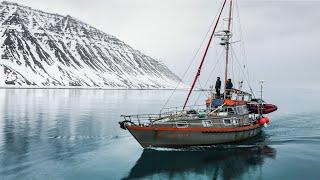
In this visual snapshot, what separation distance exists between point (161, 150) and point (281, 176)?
42.0 feet

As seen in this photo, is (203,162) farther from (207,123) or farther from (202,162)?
(207,123)

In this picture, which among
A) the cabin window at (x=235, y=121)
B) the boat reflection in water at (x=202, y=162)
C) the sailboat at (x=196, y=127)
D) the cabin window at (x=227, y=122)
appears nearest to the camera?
the boat reflection in water at (x=202, y=162)

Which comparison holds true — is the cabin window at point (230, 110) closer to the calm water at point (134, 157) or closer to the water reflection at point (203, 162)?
the calm water at point (134, 157)

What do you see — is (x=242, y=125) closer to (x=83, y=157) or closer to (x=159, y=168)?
(x=159, y=168)

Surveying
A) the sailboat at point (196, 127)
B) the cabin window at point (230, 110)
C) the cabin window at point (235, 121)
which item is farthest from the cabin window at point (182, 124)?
the cabin window at point (230, 110)

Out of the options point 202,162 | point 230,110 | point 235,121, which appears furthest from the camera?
point 230,110

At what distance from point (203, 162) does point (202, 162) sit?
10 centimetres

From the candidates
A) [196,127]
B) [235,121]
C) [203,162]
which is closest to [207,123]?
[196,127]

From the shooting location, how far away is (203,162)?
37000 mm

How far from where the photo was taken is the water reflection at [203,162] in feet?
109

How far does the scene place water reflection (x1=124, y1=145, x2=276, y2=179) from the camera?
109 ft

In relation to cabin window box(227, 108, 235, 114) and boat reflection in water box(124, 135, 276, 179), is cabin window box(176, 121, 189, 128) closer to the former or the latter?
boat reflection in water box(124, 135, 276, 179)

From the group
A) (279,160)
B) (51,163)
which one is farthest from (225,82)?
(51,163)

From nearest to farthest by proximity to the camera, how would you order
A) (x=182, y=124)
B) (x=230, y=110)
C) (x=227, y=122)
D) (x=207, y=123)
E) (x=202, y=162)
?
(x=202, y=162)
(x=182, y=124)
(x=207, y=123)
(x=227, y=122)
(x=230, y=110)
